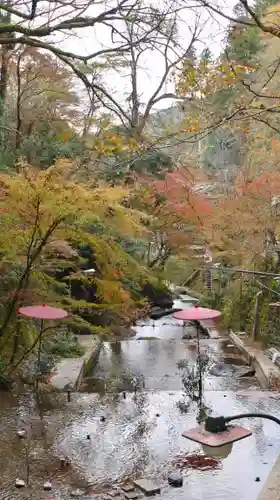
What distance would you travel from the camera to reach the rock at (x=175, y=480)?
5.44 metres

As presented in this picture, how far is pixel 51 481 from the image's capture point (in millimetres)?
5559

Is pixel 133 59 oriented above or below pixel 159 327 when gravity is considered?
above

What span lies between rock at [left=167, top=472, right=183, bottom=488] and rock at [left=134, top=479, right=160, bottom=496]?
0.52 ft

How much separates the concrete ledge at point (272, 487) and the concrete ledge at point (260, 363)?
162 inches

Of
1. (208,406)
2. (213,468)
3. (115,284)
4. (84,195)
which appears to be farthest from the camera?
(115,284)

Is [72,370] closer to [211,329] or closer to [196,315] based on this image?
[196,315]

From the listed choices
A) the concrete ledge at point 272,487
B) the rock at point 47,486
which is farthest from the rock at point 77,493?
the concrete ledge at point 272,487

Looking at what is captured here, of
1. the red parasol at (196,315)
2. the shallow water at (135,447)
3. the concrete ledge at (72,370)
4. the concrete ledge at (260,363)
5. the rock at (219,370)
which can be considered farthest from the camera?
the rock at (219,370)

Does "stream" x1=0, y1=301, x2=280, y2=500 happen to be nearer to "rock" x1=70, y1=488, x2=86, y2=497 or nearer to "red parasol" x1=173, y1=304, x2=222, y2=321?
"rock" x1=70, y1=488, x2=86, y2=497

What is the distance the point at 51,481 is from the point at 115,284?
415cm

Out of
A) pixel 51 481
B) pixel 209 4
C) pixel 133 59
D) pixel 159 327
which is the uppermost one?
pixel 133 59

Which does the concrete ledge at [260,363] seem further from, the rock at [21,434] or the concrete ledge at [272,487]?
the rock at [21,434]

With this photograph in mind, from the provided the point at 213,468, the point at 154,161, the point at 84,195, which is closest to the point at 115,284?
the point at 84,195

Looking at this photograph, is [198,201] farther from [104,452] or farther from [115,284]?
[104,452]
